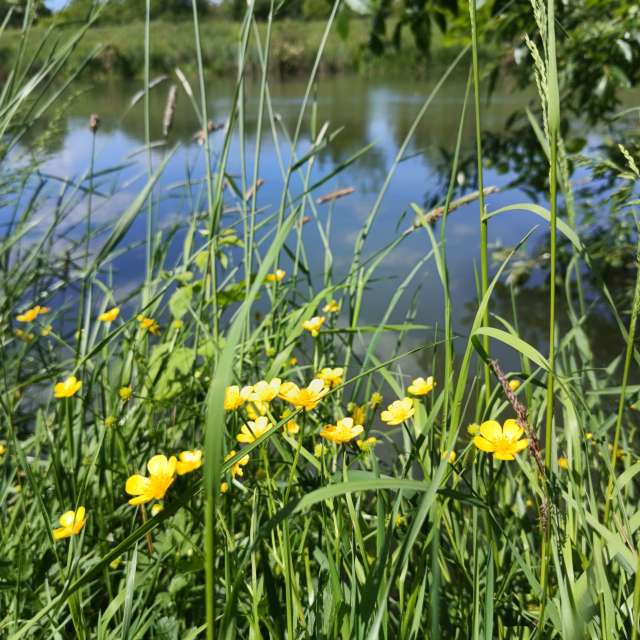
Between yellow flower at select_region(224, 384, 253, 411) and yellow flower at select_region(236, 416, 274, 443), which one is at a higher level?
yellow flower at select_region(224, 384, 253, 411)

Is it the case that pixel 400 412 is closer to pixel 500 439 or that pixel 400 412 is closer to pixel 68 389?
pixel 500 439

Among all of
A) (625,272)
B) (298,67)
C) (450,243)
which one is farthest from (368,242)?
(298,67)

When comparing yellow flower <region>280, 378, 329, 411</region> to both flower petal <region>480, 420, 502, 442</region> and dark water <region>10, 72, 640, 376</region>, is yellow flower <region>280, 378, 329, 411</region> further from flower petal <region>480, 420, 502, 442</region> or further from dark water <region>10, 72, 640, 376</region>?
dark water <region>10, 72, 640, 376</region>

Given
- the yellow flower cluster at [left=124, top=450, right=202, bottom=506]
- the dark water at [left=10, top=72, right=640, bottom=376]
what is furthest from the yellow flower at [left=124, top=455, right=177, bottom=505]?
the dark water at [left=10, top=72, right=640, bottom=376]

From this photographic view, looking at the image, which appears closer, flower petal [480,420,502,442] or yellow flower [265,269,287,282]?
flower petal [480,420,502,442]

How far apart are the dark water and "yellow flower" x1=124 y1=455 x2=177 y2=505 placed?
12.9 inches

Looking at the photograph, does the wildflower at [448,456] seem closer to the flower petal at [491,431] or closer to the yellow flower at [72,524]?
the flower petal at [491,431]

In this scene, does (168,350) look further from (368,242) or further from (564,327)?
(368,242)

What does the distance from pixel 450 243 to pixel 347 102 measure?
4.88 m

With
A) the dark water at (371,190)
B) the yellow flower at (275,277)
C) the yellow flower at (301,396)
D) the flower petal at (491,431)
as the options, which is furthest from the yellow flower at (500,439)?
the yellow flower at (275,277)

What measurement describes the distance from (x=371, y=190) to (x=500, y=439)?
257 cm

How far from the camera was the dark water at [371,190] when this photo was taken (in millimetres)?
1435

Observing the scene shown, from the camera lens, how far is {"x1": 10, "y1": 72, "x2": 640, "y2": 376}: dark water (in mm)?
1435

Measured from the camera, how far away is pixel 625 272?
202cm
